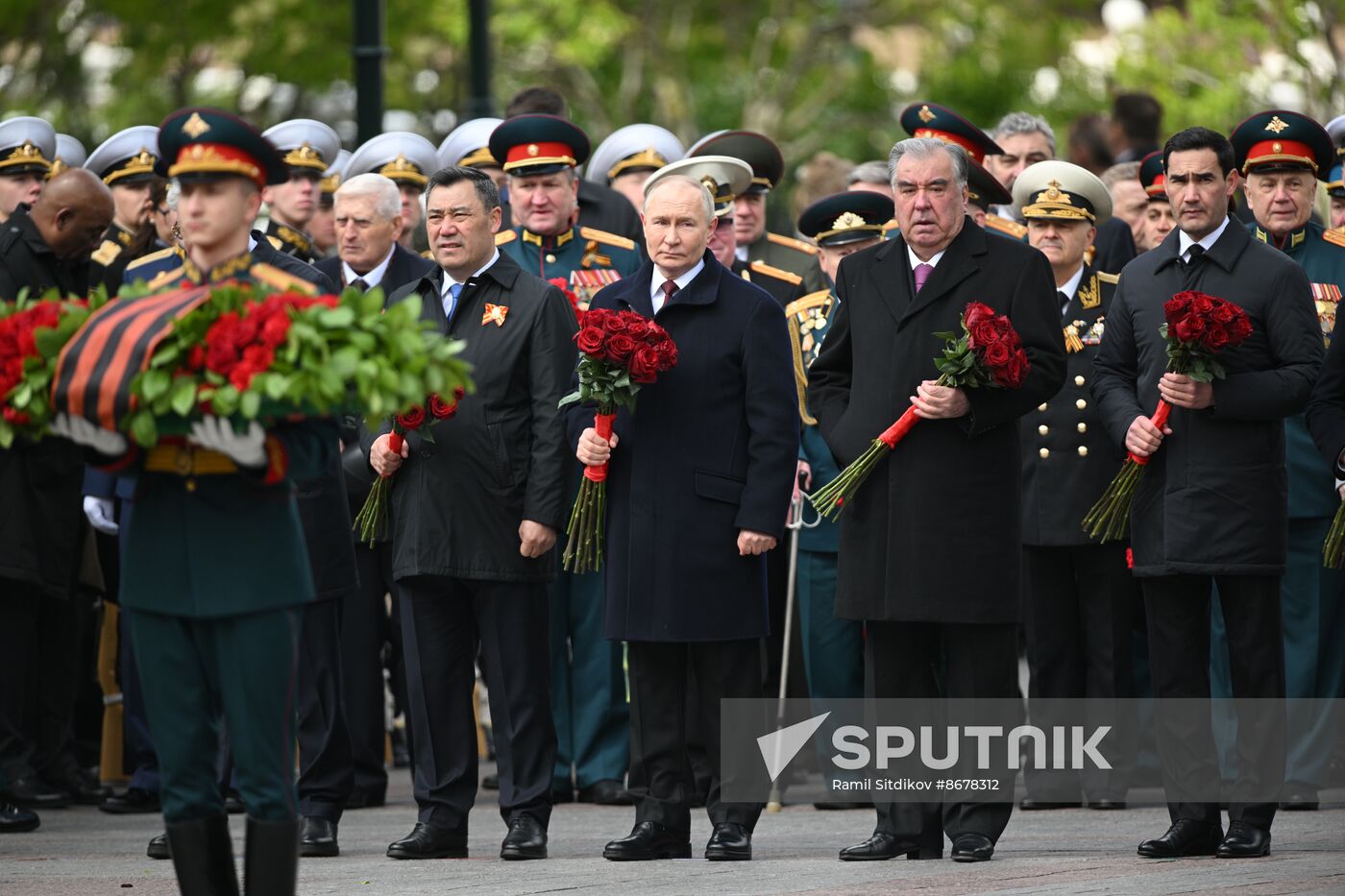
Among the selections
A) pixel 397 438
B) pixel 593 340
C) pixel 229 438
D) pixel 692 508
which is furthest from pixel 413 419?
pixel 229 438

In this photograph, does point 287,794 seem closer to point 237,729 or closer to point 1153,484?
point 237,729

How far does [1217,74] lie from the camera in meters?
25.3

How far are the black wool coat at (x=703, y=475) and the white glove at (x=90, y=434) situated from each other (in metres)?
2.58

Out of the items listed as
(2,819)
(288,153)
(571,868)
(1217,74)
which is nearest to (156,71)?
(1217,74)

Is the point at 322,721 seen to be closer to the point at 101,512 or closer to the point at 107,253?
the point at 101,512

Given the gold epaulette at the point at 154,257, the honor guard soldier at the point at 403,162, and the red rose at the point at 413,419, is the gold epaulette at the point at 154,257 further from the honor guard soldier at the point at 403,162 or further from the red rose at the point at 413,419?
the honor guard soldier at the point at 403,162

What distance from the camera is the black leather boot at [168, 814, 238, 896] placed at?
22.9 feet

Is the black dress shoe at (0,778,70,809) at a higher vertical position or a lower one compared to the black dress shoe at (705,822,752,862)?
higher

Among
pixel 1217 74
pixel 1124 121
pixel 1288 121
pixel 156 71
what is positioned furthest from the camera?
pixel 156 71

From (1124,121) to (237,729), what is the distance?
9.08 metres

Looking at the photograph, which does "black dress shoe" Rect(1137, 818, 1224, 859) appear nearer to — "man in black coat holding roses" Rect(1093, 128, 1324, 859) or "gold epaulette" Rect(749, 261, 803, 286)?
"man in black coat holding roses" Rect(1093, 128, 1324, 859)

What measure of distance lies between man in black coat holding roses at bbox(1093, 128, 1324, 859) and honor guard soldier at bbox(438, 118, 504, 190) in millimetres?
4571

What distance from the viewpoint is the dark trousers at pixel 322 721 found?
9.41m

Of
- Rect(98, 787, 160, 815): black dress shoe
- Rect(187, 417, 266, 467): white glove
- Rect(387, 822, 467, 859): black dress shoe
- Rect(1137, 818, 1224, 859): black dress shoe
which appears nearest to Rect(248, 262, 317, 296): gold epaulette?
Rect(187, 417, 266, 467): white glove
